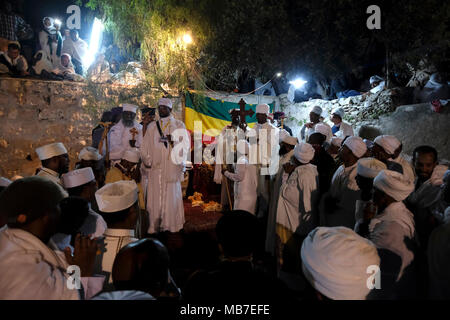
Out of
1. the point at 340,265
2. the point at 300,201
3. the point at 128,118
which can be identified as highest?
the point at 128,118

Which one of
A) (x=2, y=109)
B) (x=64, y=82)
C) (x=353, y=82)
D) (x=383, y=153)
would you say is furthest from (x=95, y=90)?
(x=353, y=82)

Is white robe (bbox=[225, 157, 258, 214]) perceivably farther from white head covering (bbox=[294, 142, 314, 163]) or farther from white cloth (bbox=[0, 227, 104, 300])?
white cloth (bbox=[0, 227, 104, 300])

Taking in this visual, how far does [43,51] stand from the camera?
907cm

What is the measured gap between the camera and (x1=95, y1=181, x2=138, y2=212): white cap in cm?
228

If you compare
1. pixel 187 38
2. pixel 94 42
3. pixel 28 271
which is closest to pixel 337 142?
pixel 28 271

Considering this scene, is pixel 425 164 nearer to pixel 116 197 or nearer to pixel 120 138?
pixel 116 197

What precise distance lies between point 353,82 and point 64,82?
11.2m

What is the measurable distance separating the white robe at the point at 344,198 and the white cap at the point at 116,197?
2840mm

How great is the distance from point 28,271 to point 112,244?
0.89 meters

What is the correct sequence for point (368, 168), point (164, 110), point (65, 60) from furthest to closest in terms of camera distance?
1. point (65, 60)
2. point (164, 110)
3. point (368, 168)

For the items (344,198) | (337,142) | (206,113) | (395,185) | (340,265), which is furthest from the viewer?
(206,113)

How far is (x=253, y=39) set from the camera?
299 inches

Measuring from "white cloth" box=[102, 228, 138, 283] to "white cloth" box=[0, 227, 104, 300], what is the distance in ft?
2.10
